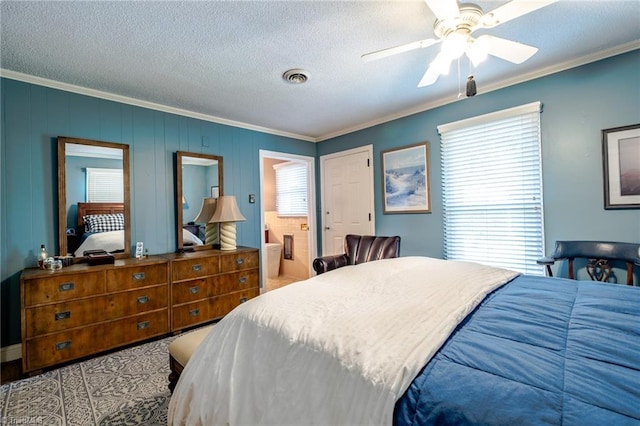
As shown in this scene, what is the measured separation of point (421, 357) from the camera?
85 cm

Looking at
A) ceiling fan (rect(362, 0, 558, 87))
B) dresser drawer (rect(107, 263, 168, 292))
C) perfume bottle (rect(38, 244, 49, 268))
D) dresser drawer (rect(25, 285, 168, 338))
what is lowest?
dresser drawer (rect(25, 285, 168, 338))

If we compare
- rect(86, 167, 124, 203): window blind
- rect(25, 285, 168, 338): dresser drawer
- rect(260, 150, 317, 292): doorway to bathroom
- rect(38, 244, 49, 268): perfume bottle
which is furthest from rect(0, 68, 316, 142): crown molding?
rect(25, 285, 168, 338): dresser drawer

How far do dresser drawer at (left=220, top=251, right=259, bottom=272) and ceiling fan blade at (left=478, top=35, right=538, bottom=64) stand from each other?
291 centimetres

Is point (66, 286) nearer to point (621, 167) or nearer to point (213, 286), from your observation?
point (213, 286)

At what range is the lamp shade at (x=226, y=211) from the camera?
3.45 m

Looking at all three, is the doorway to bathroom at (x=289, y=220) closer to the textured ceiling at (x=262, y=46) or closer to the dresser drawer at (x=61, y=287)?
the textured ceiling at (x=262, y=46)

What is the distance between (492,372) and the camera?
2.58 ft

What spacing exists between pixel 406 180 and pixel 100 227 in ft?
11.2

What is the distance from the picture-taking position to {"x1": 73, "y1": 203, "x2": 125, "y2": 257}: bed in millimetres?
2775

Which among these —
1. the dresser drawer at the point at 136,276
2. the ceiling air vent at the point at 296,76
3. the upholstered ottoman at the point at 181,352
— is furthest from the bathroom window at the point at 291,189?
the upholstered ottoman at the point at 181,352

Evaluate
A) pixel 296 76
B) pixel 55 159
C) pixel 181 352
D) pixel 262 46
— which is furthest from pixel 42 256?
pixel 296 76

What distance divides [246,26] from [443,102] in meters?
2.37

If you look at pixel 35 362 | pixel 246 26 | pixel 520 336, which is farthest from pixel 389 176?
pixel 35 362

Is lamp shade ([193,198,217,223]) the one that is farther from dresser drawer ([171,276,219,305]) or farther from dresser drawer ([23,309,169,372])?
dresser drawer ([23,309,169,372])
